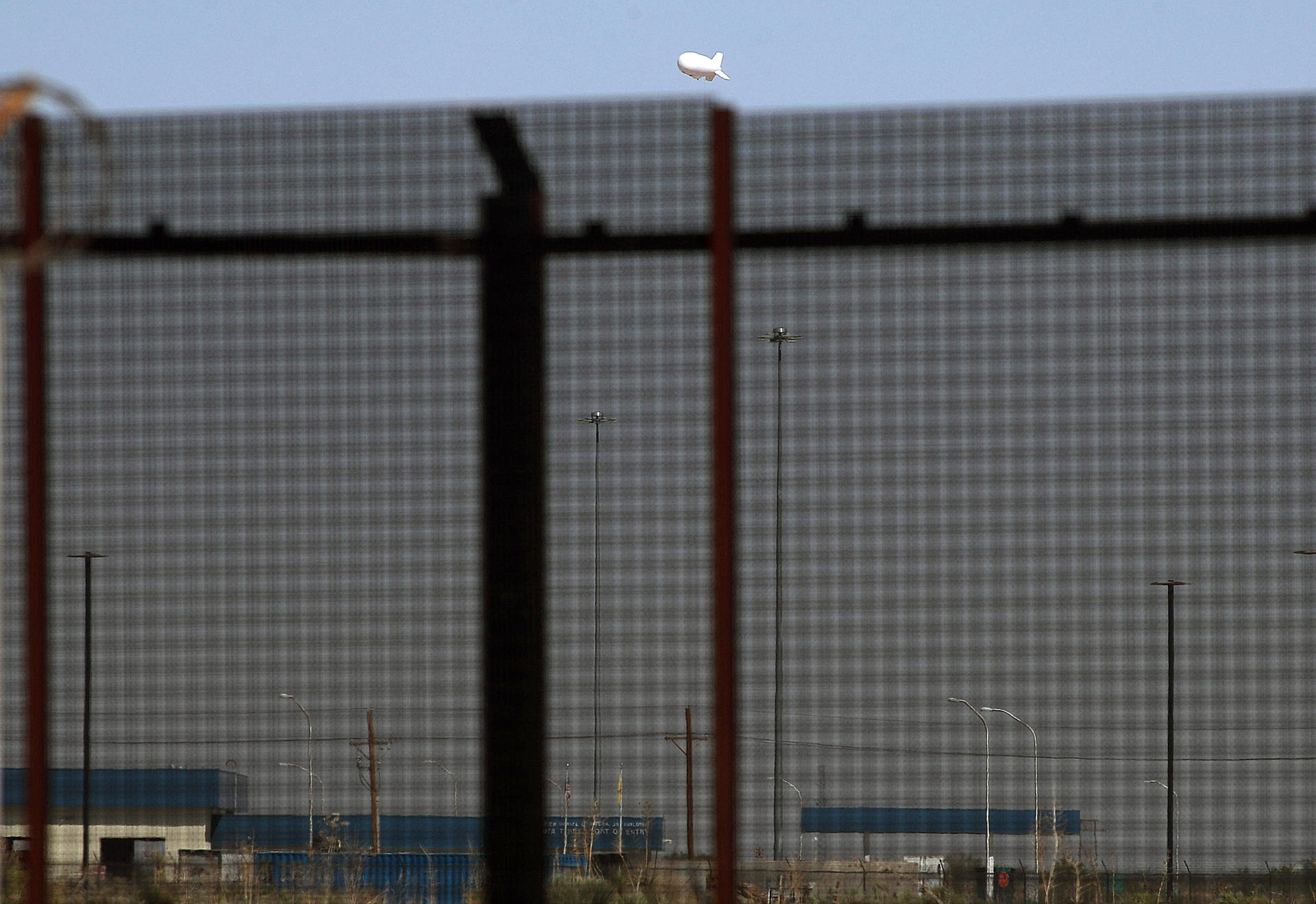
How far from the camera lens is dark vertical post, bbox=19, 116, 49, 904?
4293 mm

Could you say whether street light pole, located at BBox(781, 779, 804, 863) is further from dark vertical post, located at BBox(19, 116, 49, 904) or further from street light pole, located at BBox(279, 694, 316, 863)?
dark vertical post, located at BBox(19, 116, 49, 904)

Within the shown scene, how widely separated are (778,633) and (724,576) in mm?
317

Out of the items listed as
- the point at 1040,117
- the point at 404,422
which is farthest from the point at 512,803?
the point at 1040,117

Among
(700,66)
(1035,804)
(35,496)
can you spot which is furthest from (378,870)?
(700,66)

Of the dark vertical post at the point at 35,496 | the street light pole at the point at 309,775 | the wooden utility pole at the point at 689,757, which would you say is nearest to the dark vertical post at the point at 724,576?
the wooden utility pole at the point at 689,757

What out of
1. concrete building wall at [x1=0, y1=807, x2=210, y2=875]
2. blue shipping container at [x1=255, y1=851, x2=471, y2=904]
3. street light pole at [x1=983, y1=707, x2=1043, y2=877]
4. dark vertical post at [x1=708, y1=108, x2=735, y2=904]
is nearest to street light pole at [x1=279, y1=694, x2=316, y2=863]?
blue shipping container at [x1=255, y1=851, x2=471, y2=904]

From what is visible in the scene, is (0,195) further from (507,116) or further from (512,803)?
(512,803)

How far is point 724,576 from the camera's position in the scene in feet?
13.0

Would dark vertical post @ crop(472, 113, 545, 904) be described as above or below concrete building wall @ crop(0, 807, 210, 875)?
above

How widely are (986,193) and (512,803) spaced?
8.86 feet

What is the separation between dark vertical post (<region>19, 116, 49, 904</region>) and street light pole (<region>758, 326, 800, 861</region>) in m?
2.59

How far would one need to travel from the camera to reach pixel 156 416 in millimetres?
4535

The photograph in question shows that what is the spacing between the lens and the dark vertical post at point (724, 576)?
3941 mm

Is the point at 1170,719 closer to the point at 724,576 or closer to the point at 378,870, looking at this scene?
the point at 724,576
